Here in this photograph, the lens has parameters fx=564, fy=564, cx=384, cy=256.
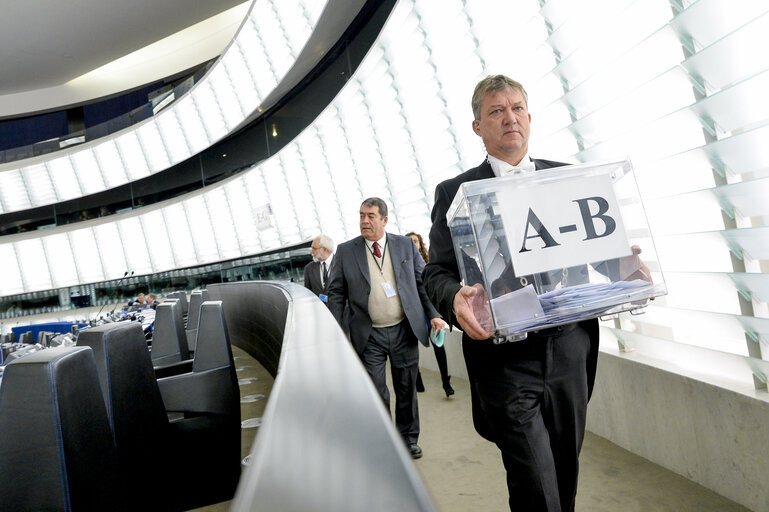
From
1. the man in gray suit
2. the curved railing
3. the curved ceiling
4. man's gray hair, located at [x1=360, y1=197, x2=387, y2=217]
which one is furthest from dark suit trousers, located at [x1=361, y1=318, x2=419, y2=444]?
the curved ceiling

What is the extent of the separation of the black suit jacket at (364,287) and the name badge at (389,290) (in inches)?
1.7

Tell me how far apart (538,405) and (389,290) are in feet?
7.34

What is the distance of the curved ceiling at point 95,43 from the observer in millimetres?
20156

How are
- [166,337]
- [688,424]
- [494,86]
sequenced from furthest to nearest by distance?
[166,337] < [688,424] < [494,86]

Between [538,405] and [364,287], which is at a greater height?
[364,287]

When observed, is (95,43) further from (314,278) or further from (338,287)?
(338,287)

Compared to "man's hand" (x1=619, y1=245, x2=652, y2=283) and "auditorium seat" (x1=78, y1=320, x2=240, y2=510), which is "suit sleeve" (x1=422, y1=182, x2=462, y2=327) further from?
"auditorium seat" (x1=78, y1=320, x2=240, y2=510)

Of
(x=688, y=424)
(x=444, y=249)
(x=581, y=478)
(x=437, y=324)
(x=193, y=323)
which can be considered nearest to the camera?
(x=444, y=249)

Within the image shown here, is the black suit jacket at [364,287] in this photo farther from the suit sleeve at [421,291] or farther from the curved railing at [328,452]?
the curved railing at [328,452]

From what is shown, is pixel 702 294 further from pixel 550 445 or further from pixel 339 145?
pixel 339 145

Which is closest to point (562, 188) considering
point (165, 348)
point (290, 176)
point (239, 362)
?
point (165, 348)

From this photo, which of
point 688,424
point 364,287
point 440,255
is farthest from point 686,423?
point 364,287

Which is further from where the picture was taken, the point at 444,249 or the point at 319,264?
the point at 319,264

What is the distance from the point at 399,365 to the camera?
4.06m
